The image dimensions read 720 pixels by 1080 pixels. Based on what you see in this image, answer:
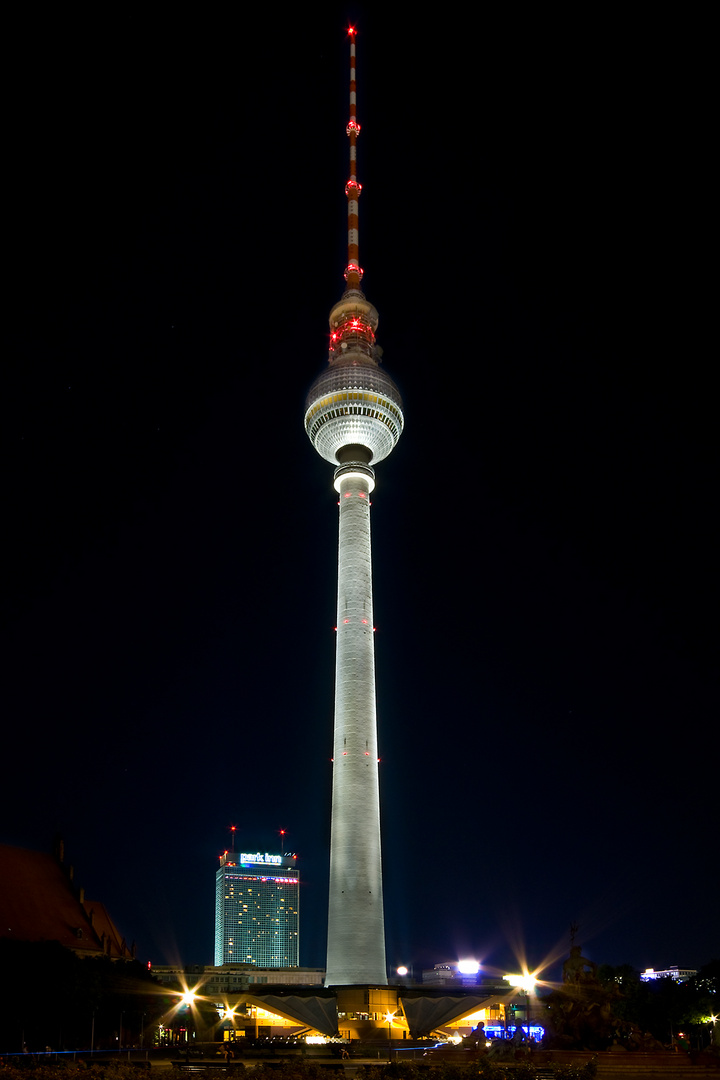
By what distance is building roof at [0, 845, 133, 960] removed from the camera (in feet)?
241

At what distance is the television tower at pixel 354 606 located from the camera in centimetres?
6981

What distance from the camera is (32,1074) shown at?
2530 cm

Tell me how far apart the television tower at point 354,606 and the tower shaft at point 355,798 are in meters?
0.08

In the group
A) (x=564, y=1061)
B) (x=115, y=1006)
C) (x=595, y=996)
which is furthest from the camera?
(x=115, y=1006)

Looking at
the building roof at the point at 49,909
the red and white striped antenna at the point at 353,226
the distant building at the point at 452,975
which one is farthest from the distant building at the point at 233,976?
the red and white striped antenna at the point at 353,226

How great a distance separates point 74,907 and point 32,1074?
59472mm

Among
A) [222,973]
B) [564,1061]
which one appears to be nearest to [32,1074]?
[564,1061]

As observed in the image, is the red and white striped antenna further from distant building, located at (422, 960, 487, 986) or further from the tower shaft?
distant building, located at (422, 960, 487, 986)

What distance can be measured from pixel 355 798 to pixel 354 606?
51.5 ft

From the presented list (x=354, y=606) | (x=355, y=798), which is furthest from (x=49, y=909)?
(x=354, y=606)

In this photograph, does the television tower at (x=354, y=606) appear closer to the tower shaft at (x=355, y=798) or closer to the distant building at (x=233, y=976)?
the tower shaft at (x=355, y=798)

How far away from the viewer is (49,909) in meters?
77.1

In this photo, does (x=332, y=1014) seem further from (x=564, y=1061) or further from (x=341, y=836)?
(x=564, y=1061)

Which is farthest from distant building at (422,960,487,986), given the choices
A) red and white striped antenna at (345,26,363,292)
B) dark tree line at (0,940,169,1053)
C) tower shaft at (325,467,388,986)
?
red and white striped antenna at (345,26,363,292)
